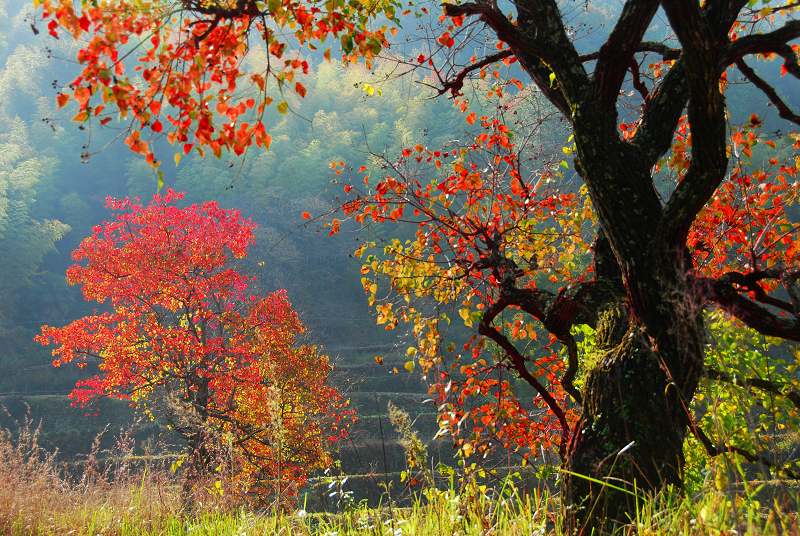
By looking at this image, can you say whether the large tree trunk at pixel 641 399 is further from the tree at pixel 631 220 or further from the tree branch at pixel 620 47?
the tree branch at pixel 620 47

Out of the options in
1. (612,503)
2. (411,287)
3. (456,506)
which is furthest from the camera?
(411,287)

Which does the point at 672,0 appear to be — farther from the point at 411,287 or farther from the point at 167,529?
the point at 167,529

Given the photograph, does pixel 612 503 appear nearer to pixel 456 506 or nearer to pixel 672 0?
pixel 456 506

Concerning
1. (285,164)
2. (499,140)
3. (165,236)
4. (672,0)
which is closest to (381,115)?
(285,164)

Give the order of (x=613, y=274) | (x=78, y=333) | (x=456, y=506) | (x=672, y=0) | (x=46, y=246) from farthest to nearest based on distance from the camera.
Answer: (x=46, y=246), (x=78, y=333), (x=613, y=274), (x=456, y=506), (x=672, y=0)

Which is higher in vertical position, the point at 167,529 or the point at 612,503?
the point at 612,503

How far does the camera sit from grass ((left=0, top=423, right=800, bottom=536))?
2.55m

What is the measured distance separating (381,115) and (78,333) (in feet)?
156

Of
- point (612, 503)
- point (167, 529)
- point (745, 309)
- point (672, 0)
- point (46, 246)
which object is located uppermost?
point (46, 246)

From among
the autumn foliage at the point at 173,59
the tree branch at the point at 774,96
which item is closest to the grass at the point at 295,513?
the autumn foliage at the point at 173,59

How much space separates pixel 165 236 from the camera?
1462 centimetres

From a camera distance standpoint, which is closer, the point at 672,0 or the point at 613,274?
the point at 672,0

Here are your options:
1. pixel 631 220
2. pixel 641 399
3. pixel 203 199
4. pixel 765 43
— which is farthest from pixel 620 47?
pixel 203 199

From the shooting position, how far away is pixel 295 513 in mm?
3434
